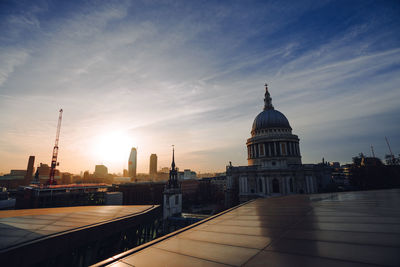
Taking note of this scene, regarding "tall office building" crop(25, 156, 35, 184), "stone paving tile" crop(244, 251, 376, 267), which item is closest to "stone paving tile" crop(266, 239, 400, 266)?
"stone paving tile" crop(244, 251, 376, 267)

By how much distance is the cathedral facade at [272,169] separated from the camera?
56.0m

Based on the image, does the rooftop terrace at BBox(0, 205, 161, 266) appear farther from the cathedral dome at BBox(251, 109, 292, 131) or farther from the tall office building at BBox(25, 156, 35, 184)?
the tall office building at BBox(25, 156, 35, 184)

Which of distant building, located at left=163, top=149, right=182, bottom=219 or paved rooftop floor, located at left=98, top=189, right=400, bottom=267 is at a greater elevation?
paved rooftop floor, located at left=98, top=189, right=400, bottom=267

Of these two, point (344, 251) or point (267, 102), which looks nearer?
point (344, 251)

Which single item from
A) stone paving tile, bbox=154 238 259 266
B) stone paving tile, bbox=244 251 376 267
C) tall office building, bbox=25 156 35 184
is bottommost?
stone paving tile, bbox=154 238 259 266

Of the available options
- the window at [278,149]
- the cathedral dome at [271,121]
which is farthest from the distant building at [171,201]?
the cathedral dome at [271,121]

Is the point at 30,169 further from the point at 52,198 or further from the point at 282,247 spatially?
the point at 282,247

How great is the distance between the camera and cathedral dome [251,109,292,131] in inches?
2872

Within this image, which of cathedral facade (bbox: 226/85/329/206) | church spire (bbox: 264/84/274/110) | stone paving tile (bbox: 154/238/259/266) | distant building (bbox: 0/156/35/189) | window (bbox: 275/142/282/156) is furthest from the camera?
distant building (bbox: 0/156/35/189)

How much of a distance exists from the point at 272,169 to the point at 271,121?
918 inches

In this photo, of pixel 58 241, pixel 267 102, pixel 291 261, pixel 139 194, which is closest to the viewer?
pixel 291 261

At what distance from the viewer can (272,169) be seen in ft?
188

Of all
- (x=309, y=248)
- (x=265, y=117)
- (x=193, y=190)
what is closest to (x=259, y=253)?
(x=309, y=248)

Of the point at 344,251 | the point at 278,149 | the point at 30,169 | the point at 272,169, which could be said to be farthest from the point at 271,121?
the point at 30,169
